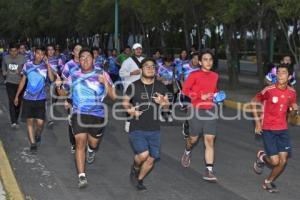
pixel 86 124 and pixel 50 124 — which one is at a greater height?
pixel 86 124

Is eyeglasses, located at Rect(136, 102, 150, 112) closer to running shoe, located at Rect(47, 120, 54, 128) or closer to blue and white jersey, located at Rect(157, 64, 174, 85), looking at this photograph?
running shoe, located at Rect(47, 120, 54, 128)

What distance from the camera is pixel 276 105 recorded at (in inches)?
306

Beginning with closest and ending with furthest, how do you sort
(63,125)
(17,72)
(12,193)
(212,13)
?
(12,193) → (17,72) → (63,125) → (212,13)

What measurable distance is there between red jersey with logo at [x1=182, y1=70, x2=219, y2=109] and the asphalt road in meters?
0.98

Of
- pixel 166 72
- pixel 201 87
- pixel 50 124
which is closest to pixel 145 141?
pixel 201 87

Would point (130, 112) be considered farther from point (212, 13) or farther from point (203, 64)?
point (212, 13)

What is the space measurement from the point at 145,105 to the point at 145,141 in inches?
16.1

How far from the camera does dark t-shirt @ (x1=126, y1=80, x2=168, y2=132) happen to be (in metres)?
7.59

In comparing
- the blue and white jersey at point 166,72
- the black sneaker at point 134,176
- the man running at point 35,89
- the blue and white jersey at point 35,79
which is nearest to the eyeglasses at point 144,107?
the black sneaker at point 134,176

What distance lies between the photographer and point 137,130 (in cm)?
761

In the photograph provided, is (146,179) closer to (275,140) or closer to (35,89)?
(275,140)

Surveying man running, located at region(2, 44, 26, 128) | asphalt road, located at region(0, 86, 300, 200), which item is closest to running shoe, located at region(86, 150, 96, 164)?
asphalt road, located at region(0, 86, 300, 200)

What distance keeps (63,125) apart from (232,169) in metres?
5.74

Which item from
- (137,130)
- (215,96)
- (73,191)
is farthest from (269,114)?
(73,191)
